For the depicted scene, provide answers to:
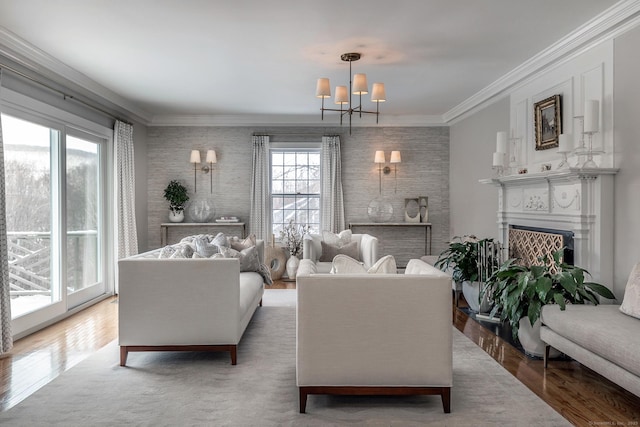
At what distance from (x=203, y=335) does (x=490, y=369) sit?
6.72 feet

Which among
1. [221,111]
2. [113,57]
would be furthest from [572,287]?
[221,111]

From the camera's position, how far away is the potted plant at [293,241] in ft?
21.7

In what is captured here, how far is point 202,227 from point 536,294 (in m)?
5.11

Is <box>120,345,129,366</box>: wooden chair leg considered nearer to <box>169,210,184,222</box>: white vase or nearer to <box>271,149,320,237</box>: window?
<box>169,210,184,222</box>: white vase

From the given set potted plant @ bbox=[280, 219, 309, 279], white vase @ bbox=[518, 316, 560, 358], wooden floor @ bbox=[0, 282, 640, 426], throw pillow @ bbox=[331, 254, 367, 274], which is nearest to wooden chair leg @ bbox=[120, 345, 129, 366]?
wooden floor @ bbox=[0, 282, 640, 426]

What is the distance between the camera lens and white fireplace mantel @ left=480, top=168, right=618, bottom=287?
11.2 feet

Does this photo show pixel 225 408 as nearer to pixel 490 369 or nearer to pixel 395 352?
pixel 395 352

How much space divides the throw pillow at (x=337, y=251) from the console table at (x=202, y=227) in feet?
6.21

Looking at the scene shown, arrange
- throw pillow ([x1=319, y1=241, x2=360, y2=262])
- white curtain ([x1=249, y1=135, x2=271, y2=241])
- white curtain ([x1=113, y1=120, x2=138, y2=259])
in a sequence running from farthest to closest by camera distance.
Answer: white curtain ([x1=249, y1=135, x2=271, y2=241])
white curtain ([x1=113, y1=120, x2=138, y2=259])
throw pillow ([x1=319, y1=241, x2=360, y2=262])

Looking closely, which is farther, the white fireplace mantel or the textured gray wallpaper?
the textured gray wallpaper

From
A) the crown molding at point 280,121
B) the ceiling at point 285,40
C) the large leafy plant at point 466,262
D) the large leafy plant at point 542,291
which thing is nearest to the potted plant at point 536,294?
the large leafy plant at point 542,291

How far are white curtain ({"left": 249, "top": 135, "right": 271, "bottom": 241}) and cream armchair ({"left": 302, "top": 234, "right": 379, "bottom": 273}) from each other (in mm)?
1617

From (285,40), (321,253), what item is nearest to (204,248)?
(321,253)

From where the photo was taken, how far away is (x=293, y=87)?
17.2ft
